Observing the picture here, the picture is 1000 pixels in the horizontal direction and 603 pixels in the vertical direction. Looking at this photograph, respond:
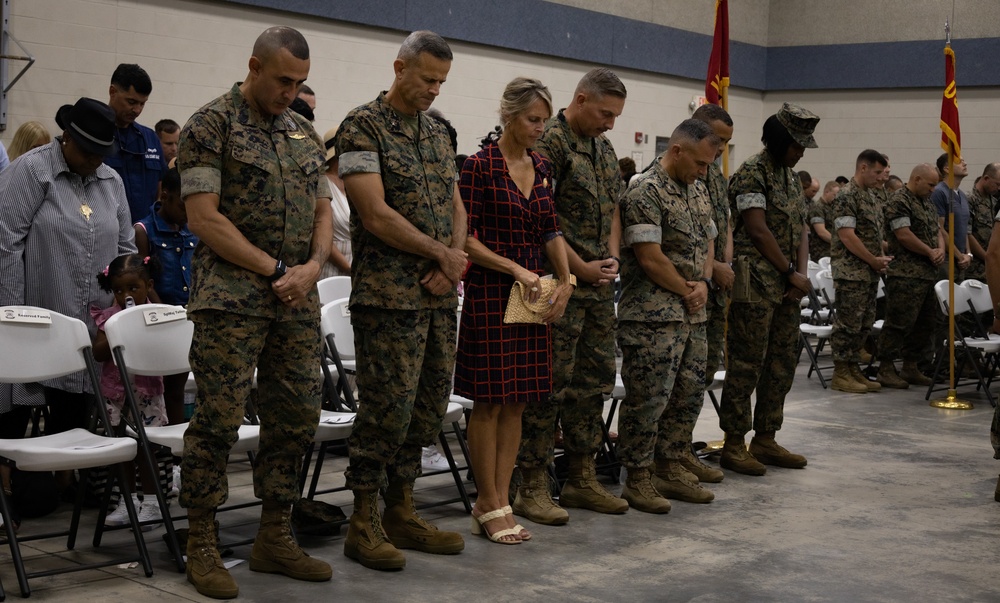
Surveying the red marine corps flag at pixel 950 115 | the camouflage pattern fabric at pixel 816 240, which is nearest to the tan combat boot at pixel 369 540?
the red marine corps flag at pixel 950 115

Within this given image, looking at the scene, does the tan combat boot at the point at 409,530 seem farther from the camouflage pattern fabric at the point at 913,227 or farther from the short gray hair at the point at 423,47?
the camouflage pattern fabric at the point at 913,227

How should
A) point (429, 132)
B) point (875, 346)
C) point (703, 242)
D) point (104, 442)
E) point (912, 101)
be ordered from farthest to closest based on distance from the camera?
point (912, 101), point (875, 346), point (703, 242), point (429, 132), point (104, 442)

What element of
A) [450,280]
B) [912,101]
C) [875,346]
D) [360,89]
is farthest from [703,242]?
[912,101]

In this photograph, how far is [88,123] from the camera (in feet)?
13.9

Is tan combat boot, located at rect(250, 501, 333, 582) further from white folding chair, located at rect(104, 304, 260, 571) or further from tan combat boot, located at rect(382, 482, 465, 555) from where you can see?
tan combat boot, located at rect(382, 482, 465, 555)

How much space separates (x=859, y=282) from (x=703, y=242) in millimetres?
4177

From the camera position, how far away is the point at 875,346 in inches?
377

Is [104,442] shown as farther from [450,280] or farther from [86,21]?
[86,21]

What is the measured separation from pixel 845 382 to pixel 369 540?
229 inches

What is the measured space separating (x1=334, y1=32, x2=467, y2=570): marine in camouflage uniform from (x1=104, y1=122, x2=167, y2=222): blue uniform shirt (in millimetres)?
2098

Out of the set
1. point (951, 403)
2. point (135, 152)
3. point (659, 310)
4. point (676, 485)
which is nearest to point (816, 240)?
point (951, 403)

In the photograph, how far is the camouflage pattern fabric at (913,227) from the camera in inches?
347

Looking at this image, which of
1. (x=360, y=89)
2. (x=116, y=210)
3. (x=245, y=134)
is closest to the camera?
(x=245, y=134)

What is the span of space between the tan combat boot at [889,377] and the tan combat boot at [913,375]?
0.31 ft
